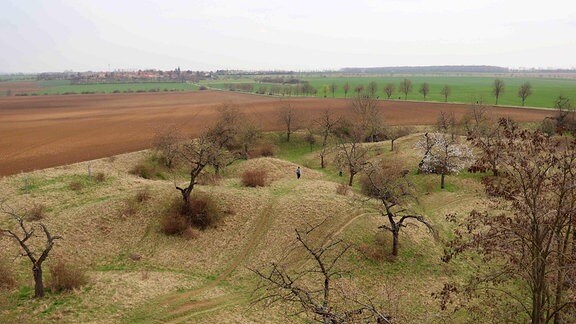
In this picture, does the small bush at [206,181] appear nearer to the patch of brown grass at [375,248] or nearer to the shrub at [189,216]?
the shrub at [189,216]

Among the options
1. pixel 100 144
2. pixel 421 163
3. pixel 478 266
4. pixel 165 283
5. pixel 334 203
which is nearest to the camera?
pixel 165 283

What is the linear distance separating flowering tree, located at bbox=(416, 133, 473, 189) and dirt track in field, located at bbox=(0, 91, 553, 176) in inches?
1357

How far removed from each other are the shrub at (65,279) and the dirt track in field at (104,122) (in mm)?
30006

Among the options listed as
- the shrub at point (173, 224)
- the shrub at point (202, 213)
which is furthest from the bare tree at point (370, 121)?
the shrub at point (173, 224)

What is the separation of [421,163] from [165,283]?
1343 inches

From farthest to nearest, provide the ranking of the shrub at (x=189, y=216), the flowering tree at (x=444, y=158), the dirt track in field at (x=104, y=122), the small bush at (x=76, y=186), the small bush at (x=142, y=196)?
the dirt track in field at (x=104, y=122) < the flowering tree at (x=444, y=158) < the small bush at (x=76, y=186) < the small bush at (x=142, y=196) < the shrub at (x=189, y=216)

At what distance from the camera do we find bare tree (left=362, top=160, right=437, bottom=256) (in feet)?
86.5

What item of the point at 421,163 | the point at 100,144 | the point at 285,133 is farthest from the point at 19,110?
the point at 421,163

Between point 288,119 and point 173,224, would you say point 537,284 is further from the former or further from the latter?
point 288,119

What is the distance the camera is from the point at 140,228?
2888cm

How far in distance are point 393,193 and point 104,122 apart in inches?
3038

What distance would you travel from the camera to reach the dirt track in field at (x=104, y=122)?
55438mm

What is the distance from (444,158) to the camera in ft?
144

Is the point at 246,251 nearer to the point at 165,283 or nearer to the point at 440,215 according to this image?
the point at 165,283
